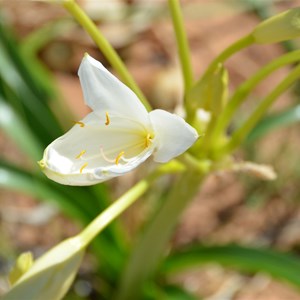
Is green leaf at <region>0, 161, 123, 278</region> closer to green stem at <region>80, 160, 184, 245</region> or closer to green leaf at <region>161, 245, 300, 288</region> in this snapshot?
green leaf at <region>161, 245, 300, 288</region>

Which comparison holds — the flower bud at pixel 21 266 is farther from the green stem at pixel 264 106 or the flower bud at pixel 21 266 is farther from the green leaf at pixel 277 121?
the green leaf at pixel 277 121

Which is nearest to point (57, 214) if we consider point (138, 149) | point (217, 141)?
point (217, 141)

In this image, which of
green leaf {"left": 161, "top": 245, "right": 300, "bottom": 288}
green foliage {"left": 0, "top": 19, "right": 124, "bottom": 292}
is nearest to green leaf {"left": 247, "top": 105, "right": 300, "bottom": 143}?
green leaf {"left": 161, "top": 245, "right": 300, "bottom": 288}

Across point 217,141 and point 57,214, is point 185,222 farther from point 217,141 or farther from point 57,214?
point 217,141

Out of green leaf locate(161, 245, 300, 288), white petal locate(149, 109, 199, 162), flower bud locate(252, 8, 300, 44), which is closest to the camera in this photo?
white petal locate(149, 109, 199, 162)

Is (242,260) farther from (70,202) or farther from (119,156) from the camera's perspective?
(119,156)
